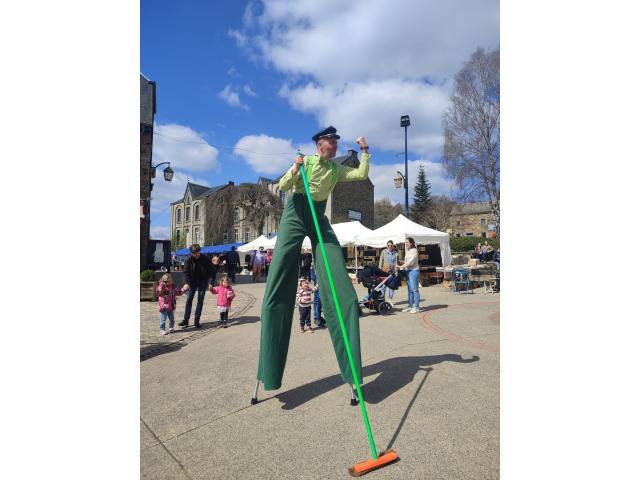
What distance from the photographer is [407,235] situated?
14.0m

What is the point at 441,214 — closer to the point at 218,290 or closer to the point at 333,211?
the point at 333,211

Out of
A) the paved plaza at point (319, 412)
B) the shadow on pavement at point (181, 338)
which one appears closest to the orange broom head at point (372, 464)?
the paved plaza at point (319, 412)

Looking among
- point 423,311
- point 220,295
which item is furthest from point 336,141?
point 423,311

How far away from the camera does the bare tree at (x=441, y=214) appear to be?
48.4 meters

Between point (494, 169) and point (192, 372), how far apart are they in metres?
17.5

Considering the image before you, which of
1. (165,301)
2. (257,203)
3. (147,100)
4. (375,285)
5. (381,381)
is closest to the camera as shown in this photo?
(381,381)

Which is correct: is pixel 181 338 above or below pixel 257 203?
below

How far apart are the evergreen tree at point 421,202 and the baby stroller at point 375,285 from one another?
43143mm

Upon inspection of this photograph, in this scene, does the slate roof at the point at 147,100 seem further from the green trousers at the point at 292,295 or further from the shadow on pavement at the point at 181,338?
the green trousers at the point at 292,295

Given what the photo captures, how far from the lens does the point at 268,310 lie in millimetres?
3133

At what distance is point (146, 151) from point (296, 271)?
22.1 metres

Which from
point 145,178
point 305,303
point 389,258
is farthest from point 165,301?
point 145,178

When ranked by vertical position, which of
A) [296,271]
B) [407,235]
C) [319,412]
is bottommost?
[319,412]
